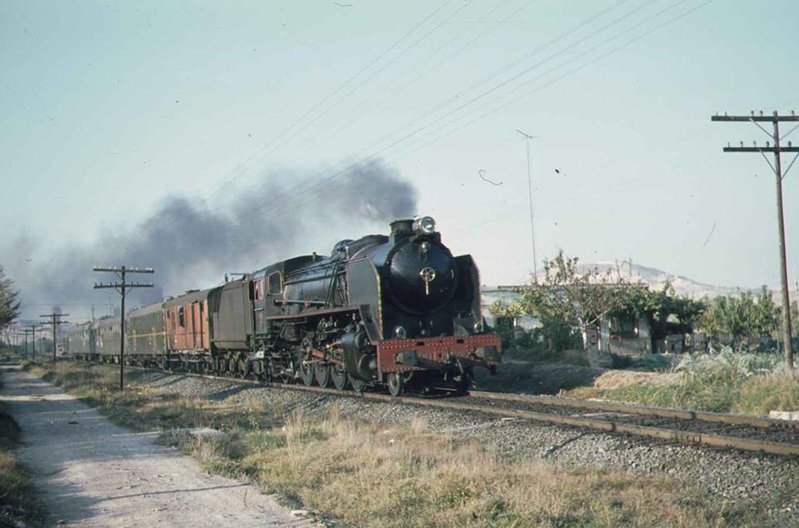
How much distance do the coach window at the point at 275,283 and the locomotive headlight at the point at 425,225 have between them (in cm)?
684

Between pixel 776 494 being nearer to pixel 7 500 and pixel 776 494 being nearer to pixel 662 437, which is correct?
pixel 662 437

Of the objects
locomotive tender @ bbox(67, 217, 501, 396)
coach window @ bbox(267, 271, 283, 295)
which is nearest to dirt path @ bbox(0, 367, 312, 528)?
locomotive tender @ bbox(67, 217, 501, 396)

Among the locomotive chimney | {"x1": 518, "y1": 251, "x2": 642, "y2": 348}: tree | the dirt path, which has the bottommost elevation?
the dirt path

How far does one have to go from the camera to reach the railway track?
990 centimetres

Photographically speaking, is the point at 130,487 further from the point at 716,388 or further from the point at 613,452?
the point at 716,388

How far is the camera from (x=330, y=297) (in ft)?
63.2

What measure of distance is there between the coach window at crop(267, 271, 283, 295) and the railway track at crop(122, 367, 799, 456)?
7.03m

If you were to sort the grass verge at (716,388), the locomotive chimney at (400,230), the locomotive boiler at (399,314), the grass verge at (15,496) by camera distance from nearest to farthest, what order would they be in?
the grass verge at (15,496) < the grass verge at (716,388) < the locomotive boiler at (399,314) < the locomotive chimney at (400,230)

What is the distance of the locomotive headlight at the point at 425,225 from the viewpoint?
17500mm

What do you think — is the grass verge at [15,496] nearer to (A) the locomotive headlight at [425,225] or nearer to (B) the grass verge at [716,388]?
(A) the locomotive headlight at [425,225]

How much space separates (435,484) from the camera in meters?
8.16

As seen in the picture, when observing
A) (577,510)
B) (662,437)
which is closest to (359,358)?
(662,437)

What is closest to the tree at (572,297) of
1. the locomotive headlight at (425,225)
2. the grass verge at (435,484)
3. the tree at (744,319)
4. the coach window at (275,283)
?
the coach window at (275,283)

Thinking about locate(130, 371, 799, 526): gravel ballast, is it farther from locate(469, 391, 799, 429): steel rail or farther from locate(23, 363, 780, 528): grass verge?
locate(469, 391, 799, 429): steel rail
